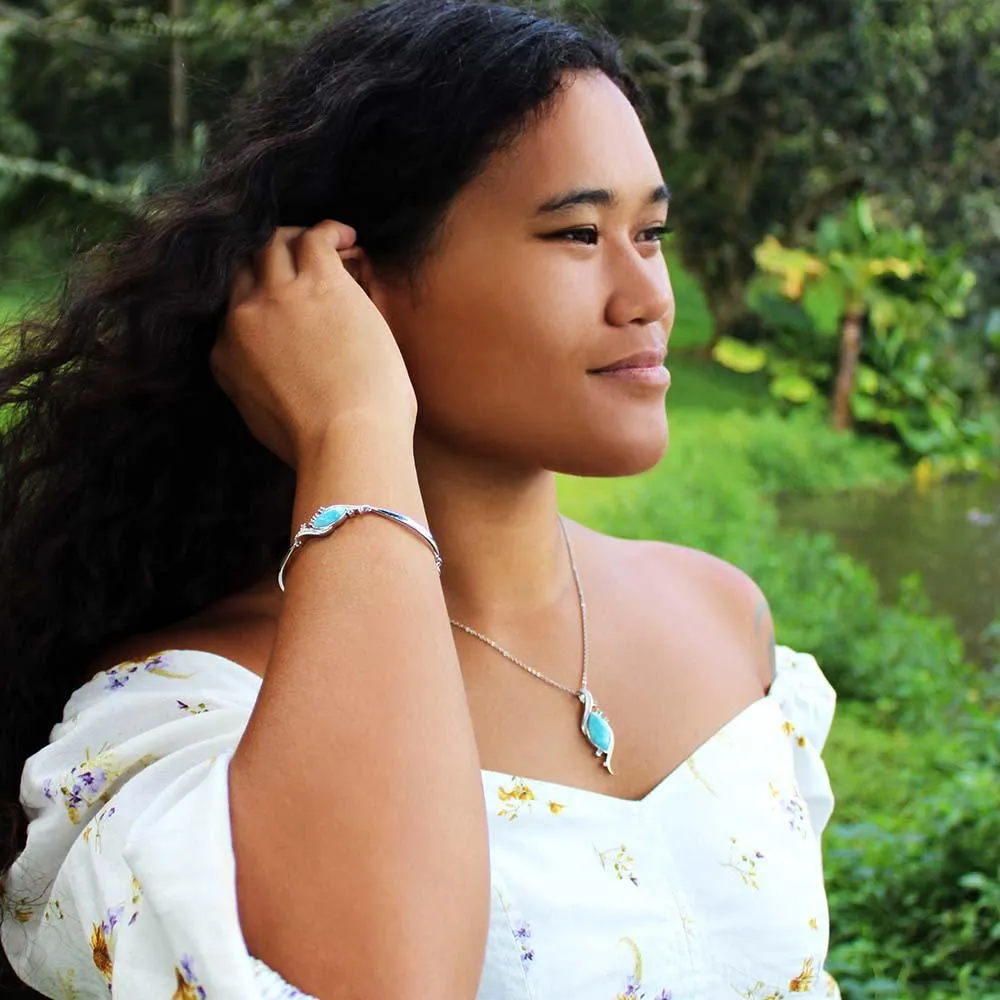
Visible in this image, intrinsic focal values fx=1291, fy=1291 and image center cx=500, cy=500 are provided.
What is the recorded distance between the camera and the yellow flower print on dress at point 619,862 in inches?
53.4

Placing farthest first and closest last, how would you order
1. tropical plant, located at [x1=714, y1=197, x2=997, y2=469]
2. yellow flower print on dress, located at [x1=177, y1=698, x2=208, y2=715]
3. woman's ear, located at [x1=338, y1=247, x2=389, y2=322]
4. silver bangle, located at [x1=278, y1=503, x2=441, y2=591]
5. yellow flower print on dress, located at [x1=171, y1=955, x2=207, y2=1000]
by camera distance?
tropical plant, located at [x1=714, y1=197, x2=997, y2=469], woman's ear, located at [x1=338, y1=247, x2=389, y2=322], yellow flower print on dress, located at [x1=177, y1=698, x2=208, y2=715], silver bangle, located at [x1=278, y1=503, x2=441, y2=591], yellow flower print on dress, located at [x1=171, y1=955, x2=207, y2=1000]

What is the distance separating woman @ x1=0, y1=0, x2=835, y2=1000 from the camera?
105 cm

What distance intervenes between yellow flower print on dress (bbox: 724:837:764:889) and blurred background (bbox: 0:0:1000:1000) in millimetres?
3629

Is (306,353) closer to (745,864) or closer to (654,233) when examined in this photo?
(654,233)

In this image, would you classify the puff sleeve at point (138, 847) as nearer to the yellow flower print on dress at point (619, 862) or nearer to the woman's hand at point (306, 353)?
the woman's hand at point (306, 353)

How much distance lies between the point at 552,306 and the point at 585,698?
19.0 inches

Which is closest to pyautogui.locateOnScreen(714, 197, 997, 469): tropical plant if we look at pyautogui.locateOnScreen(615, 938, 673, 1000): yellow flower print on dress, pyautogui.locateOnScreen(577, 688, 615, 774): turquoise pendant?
pyautogui.locateOnScreen(577, 688, 615, 774): turquoise pendant

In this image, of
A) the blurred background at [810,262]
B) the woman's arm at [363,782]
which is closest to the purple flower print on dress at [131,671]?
the woman's arm at [363,782]

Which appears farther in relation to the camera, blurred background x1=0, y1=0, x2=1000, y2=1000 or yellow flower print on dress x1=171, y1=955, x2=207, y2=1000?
blurred background x1=0, y1=0, x2=1000, y2=1000

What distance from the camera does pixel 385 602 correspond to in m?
1.12

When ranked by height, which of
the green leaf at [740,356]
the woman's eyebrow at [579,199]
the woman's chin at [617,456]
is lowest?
the green leaf at [740,356]

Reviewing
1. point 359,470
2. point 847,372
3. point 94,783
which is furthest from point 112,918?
point 847,372

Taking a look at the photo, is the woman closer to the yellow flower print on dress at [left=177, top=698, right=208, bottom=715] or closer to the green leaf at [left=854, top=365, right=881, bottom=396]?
the yellow flower print on dress at [left=177, top=698, right=208, bottom=715]

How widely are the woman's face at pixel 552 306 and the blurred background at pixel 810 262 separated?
12.5 feet
